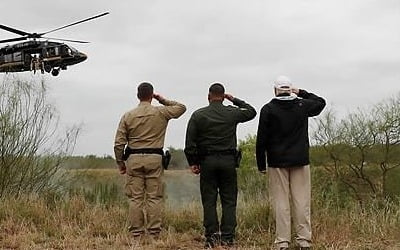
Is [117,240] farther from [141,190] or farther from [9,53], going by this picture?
[9,53]

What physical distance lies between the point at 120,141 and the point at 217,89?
132 centimetres

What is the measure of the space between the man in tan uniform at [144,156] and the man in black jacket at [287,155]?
1.37 m

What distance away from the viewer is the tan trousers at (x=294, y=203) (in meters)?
7.05

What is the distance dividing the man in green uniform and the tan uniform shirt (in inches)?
15.7

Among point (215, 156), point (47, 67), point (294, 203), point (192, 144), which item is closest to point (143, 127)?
point (192, 144)

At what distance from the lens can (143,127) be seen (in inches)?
310

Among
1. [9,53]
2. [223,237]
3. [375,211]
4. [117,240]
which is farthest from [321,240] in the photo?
[9,53]

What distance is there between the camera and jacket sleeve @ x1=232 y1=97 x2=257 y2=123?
25.4 feet

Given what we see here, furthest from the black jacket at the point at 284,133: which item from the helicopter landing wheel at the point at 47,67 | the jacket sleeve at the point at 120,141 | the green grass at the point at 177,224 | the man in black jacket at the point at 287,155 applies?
the helicopter landing wheel at the point at 47,67

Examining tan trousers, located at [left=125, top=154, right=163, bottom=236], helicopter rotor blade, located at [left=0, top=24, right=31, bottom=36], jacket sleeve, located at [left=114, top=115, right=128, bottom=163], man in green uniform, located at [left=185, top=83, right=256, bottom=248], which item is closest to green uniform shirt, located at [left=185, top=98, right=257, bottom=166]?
man in green uniform, located at [left=185, top=83, right=256, bottom=248]

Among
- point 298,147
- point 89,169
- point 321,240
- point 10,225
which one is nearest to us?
point 298,147

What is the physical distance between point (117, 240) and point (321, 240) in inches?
94.0

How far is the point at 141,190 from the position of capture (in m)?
7.95

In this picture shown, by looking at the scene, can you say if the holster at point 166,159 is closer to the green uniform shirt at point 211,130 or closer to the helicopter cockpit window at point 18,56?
the green uniform shirt at point 211,130
